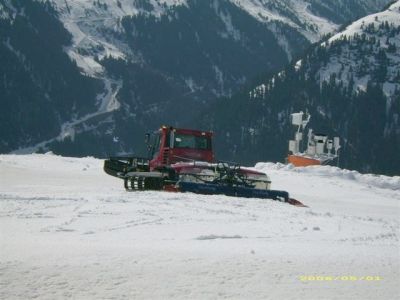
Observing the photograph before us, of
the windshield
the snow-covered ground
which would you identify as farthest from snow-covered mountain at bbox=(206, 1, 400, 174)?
the snow-covered ground

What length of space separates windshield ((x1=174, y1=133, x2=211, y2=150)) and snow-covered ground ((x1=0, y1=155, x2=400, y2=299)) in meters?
7.01

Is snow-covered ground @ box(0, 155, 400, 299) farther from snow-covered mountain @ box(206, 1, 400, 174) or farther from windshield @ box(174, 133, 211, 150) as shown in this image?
snow-covered mountain @ box(206, 1, 400, 174)

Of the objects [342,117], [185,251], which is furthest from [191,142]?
[342,117]

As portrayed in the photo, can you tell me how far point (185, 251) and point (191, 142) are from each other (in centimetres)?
1335

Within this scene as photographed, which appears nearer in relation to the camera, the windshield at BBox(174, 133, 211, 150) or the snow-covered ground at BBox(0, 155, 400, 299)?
the snow-covered ground at BBox(0, 155, 400, 299)

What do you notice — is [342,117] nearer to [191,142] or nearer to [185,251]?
[191,142]

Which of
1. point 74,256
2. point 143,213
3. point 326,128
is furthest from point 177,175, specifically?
point 326,128

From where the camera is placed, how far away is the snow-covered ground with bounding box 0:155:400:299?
18.9 ft

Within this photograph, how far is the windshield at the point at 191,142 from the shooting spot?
20.0 meters

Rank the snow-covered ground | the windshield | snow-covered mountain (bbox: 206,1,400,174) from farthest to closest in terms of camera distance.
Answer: snow-covered mountain (bbox: 206,1,400,174)
the windshield
the snow-covered ground

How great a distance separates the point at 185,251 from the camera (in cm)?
707

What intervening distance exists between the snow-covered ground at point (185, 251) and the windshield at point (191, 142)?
23.0 ft

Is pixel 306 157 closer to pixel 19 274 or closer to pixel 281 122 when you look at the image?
pixel 19 274

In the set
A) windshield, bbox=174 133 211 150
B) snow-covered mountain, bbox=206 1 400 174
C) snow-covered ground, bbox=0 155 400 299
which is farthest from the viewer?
snow-covered mountain, bbox=206 1 400 174
